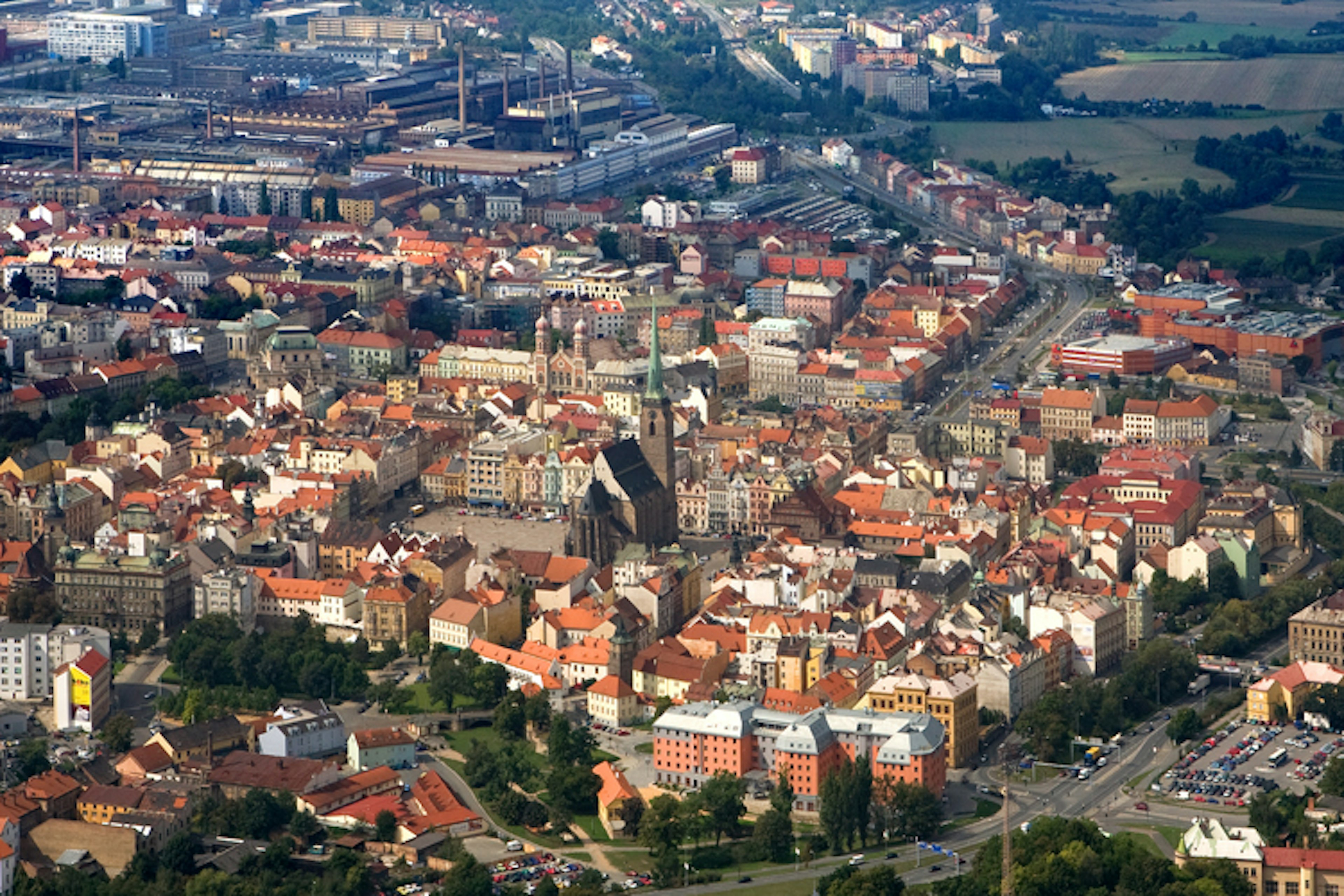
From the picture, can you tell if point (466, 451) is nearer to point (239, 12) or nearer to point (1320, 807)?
point (1320, 807)

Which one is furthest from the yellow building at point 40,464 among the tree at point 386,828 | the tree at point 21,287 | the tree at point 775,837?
the tree at point 775,837

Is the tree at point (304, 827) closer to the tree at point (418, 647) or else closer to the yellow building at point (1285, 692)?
the tree at point (418, 647)

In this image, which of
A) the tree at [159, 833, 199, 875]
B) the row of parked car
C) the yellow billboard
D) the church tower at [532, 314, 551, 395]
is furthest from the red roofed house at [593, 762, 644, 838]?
the church tower at [532, 314, 551, 395]

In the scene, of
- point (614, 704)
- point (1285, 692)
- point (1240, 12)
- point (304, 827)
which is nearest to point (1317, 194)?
point (1240, 12)

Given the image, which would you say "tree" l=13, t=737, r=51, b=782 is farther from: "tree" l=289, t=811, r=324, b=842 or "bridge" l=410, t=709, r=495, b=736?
"bridge" l=410, t=709, r=495, b=736

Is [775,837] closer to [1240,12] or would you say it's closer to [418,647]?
[418,647]

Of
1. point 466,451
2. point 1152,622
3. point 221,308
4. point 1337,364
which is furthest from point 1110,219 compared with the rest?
point 1152,622

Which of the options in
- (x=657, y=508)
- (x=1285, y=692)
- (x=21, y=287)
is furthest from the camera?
(x=21, y=287)
